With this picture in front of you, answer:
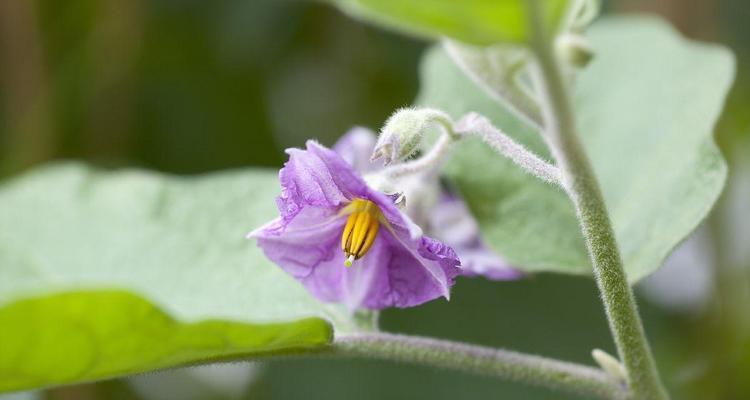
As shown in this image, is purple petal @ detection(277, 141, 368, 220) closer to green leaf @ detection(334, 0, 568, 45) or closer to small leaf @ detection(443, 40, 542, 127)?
small leaf @ detection(443, 40, 542, 127)

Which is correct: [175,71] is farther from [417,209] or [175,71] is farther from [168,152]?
[417,209]

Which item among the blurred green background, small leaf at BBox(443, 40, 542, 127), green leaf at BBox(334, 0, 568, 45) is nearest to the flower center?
small leaf at BBox(443, 40, 542, 127)

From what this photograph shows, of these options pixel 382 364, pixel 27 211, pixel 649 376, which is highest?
pixel 27 211

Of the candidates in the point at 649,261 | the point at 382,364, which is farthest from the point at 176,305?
the point at 382,364

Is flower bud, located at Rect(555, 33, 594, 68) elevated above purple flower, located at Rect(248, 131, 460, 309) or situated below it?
above

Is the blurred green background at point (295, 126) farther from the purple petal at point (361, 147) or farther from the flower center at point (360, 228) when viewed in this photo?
the flower center at point (360, 228)

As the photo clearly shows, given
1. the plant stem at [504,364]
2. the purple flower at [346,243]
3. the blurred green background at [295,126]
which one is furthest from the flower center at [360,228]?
the blurred green background at [295,126]

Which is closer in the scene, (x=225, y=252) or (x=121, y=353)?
(x=121, y=353)

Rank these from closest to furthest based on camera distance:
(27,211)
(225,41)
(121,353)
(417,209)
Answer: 1. (121,353)
2. (417,209)
3. (27,211)
4. (225,41)
